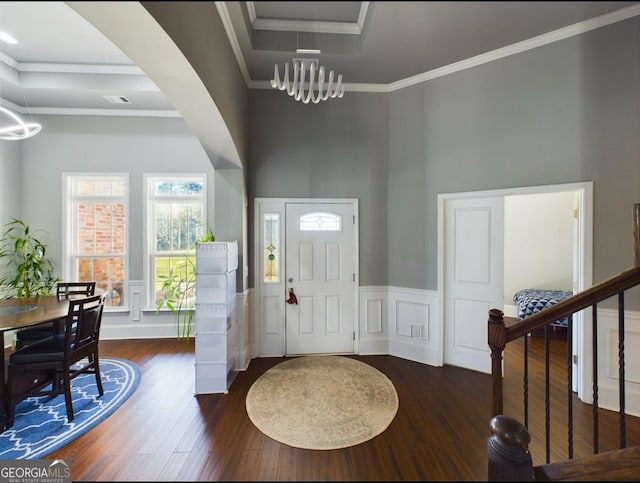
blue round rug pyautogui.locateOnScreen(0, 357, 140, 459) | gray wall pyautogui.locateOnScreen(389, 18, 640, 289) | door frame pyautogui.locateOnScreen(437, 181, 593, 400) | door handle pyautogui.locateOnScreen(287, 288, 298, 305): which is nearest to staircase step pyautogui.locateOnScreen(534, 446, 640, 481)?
gray wall pyautogui.locateOnScreen(389, 18, 640, 289)

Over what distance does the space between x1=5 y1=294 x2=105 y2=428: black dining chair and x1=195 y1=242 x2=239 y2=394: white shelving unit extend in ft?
3.09

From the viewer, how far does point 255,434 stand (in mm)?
1889

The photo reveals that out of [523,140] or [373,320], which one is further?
[373,320]

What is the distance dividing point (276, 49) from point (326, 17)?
175mm

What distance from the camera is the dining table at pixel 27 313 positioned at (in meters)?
2.01

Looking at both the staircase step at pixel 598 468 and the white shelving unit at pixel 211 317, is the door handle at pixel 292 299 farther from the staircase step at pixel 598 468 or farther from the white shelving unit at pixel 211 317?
the staircase step at pixel 598 468

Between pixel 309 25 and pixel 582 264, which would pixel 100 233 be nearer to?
pixel 309 25

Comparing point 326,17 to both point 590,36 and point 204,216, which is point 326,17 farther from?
point 204,216

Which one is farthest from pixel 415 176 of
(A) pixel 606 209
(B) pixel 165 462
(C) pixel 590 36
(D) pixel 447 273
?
(B) pixel 165 462

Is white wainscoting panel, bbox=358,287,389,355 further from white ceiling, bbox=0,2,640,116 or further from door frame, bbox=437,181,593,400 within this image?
white ceiling, bbox=0,2,640,116

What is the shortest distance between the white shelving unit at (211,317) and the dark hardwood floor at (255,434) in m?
0.17

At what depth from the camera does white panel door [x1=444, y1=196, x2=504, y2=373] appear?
2688 mm

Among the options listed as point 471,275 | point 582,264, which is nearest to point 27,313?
point 471,275

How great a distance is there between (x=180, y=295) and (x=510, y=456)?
406 cm
